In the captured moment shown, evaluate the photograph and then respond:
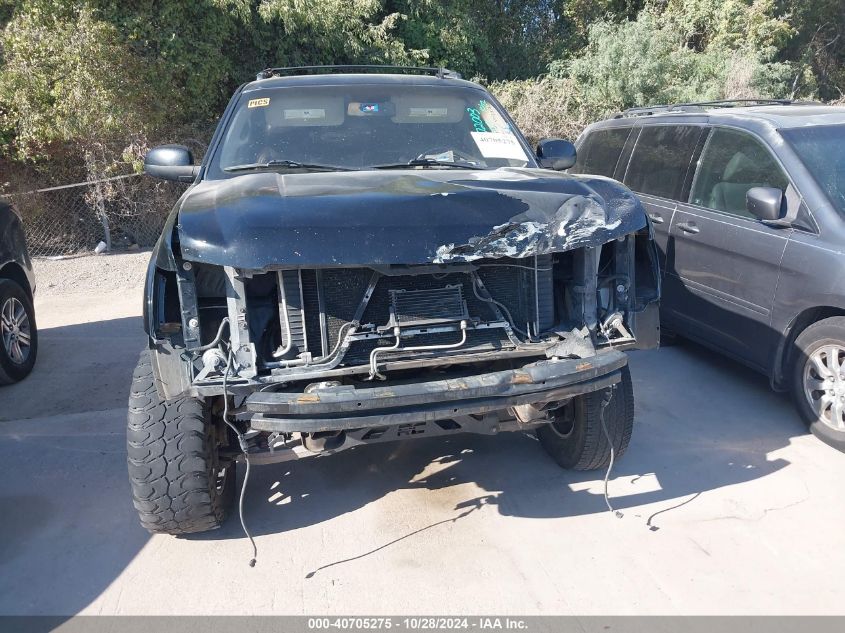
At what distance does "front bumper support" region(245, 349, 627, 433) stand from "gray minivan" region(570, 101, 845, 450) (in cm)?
185

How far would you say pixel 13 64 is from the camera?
8719mm

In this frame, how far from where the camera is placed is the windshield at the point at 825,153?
4.14 metres

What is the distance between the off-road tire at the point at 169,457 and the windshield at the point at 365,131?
1321mm

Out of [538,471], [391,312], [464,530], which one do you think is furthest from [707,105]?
[464,530]

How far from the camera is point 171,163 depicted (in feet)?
13.3

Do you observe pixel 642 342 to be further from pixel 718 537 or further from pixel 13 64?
pixel 13 64

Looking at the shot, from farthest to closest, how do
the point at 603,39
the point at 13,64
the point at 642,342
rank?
→ 1. the point at 603,39
2. the point at 13,64
3. the point at 642,342

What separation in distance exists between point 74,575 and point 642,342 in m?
2.77

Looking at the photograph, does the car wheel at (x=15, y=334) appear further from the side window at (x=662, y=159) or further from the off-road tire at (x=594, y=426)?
the side window at (x=662, y=159)

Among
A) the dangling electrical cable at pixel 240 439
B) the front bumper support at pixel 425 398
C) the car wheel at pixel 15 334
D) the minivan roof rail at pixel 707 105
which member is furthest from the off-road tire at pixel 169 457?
the minivan roof rail at pixel 707 105

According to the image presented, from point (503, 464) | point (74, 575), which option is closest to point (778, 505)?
point (503, 464)

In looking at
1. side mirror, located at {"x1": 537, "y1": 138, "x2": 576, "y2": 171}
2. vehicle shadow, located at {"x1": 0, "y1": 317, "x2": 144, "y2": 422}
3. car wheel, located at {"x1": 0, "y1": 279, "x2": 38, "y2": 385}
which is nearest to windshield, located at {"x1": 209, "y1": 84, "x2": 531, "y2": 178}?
side mirror, located at {"x1": 537, "y1": 138, "x2": 576, "y2": 171}

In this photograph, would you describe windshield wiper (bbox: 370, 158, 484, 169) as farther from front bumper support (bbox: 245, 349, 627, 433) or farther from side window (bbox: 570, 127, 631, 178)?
side window (bbox: 570, 127, 631, 178)

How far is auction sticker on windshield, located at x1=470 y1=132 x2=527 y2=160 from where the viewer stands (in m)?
4.05
